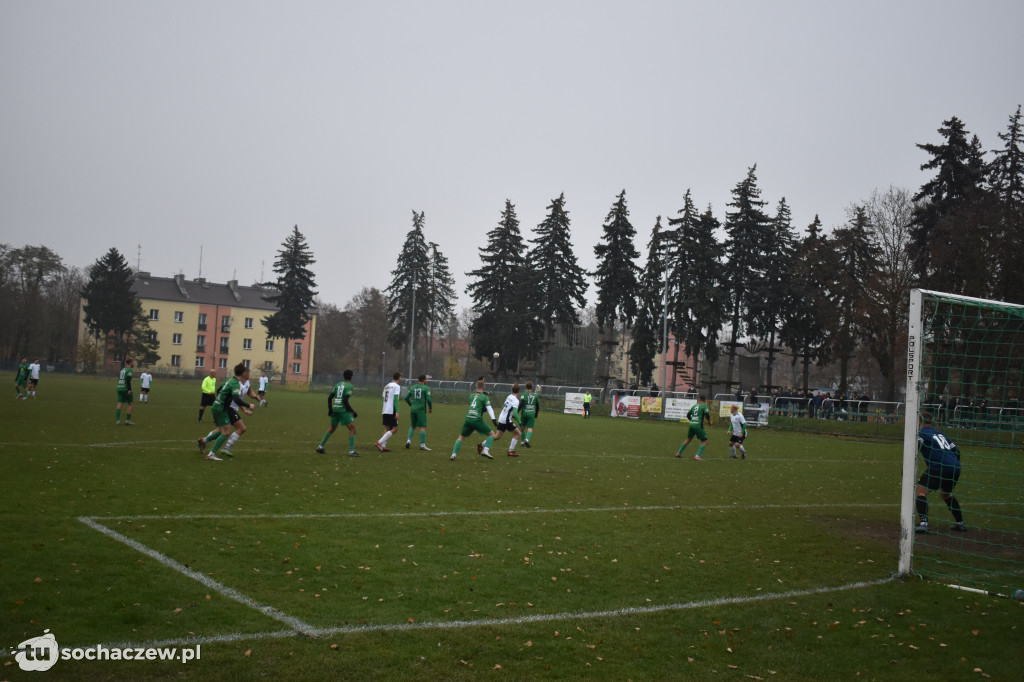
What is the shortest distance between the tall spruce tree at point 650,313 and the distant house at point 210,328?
1983 inches

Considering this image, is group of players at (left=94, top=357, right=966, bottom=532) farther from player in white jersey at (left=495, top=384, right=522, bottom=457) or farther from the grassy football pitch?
the grassy football pitch

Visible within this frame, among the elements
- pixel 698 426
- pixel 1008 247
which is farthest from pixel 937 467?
pixel 1008 247

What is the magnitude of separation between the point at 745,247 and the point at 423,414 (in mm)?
43498

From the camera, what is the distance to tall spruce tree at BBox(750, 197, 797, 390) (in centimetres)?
5847

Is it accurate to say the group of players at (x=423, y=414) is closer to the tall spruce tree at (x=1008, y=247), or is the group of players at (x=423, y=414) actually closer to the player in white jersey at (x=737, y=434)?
the player in white jersey at (x=737, y=434)

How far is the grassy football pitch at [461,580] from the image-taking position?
5.51 meters

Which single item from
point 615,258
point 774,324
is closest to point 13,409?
point 615,258

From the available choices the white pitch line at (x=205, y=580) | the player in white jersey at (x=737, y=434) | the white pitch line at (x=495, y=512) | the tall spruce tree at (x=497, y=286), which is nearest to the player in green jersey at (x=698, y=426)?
the player in white jersey at (x=737, y=434)

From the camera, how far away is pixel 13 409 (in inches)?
1054

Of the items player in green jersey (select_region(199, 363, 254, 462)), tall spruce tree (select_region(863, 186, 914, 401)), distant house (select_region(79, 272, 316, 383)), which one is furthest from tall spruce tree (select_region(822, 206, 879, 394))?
distant house (select_region(79, 272, 316, 383))

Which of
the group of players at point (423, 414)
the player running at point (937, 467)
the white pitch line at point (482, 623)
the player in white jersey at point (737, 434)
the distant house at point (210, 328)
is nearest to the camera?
the white pitch line at point (482, 623)

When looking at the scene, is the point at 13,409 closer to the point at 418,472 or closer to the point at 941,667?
the point at 418,472

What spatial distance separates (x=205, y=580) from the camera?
22.7 ft

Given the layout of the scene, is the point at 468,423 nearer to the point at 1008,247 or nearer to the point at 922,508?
the point at 922,508
